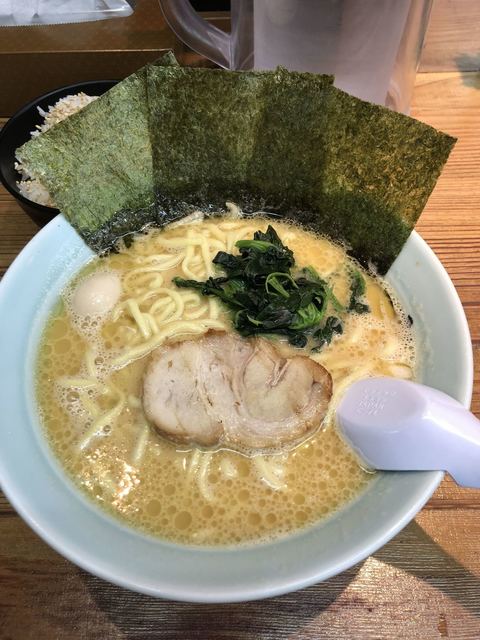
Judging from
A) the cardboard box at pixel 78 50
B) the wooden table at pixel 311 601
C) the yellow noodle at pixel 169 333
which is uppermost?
the cardboard box at pixel 78 50

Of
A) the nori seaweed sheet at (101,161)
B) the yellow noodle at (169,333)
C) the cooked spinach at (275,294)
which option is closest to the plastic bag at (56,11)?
the nori seaweed sheet at (101,161)

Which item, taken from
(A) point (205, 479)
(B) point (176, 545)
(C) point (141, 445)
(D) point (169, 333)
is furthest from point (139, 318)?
(B) point (176, 545)

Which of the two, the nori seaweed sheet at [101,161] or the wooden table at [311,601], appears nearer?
the wooden table at [311,601]

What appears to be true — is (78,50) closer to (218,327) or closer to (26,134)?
(26,134)

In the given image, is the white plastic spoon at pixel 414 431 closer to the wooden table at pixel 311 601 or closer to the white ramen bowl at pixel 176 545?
the white ramen bowl at pixel 176 545

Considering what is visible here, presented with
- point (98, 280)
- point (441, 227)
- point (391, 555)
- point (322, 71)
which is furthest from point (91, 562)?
point (322, 71)

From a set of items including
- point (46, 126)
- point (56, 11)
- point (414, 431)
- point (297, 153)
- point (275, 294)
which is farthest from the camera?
point (56, 11)

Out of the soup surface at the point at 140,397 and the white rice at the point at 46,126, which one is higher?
the white rice at the point at 46,126

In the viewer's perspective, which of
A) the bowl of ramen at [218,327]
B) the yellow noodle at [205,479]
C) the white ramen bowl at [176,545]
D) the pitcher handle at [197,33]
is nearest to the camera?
the white ramen bowl at [176,545]

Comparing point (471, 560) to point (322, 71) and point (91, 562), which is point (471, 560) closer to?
point (91, 562)
